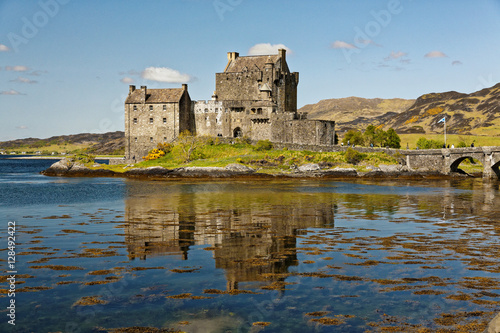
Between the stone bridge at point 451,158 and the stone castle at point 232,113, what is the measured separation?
52.3ft

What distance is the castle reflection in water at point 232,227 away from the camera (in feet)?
59.7

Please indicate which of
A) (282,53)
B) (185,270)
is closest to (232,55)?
(282,53)

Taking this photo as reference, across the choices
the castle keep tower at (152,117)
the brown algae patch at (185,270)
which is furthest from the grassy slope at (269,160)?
the brown algae patch at (185,270)

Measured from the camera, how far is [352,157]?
79.0 metres

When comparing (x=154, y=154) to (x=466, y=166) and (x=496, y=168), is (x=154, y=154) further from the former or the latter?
(x=466, y=166)

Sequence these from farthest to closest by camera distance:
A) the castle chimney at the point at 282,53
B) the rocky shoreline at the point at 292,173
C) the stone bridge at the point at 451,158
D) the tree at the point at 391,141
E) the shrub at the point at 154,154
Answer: the tree at the point at 391,141 < the castle chimney at the point at 282,53 < the shrub at the point at 154,154 < the rocky shoreline at the point at 292,173 < the stone bridge at the point at 451,158

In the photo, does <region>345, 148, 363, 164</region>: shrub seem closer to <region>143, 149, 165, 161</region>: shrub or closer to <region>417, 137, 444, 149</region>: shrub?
<region>143, 149, 165, 161</region>: shrub

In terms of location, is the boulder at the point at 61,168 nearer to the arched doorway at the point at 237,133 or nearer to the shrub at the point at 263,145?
the arched doorway at the point at 237,133

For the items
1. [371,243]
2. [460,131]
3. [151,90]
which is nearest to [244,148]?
[151,90]

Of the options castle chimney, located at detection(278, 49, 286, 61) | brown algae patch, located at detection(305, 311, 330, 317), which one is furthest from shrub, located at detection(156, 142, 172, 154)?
brown algae patch, located at detection(305, 311, 330, 317)

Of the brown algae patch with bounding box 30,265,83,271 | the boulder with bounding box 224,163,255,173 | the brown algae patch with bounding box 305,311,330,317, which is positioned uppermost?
the boulder with bounding box 224,163,255,173

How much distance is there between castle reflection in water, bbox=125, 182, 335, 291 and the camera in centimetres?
1820

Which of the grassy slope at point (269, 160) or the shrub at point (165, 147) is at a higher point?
the shrub at point (165, 147)

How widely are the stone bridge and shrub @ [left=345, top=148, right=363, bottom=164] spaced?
7.88 metres
